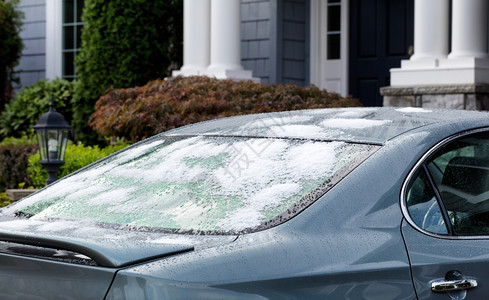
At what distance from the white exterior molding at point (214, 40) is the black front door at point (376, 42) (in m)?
1.72

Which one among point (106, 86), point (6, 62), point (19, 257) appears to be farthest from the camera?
point (6, 62)

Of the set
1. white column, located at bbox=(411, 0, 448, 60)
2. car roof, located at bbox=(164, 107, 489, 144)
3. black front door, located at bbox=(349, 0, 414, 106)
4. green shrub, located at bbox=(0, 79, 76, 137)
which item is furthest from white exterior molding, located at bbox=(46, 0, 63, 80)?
car roof, located at bbox=(164, 107, 489, 144)

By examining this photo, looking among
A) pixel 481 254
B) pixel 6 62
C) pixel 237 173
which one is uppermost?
pixel 6 62

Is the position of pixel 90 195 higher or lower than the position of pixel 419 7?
lower

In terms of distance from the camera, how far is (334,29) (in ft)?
45.8

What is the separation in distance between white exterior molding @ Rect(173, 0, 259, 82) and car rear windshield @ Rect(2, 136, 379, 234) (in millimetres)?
9067

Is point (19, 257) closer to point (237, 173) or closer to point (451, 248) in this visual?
point (237, 173)

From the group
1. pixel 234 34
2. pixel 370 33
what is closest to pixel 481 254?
pixel 234 34

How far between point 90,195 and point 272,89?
26.9 feet

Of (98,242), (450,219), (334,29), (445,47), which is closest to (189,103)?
(445,47)

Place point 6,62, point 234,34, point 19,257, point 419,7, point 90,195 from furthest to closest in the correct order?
point 6,62, point 234,34, point 419,7, point 90,195, point 19,257

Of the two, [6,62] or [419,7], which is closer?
[419,7]

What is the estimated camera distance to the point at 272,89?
1134 centimetres

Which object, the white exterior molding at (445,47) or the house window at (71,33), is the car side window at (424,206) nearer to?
the white exterior molding at (445,47)
